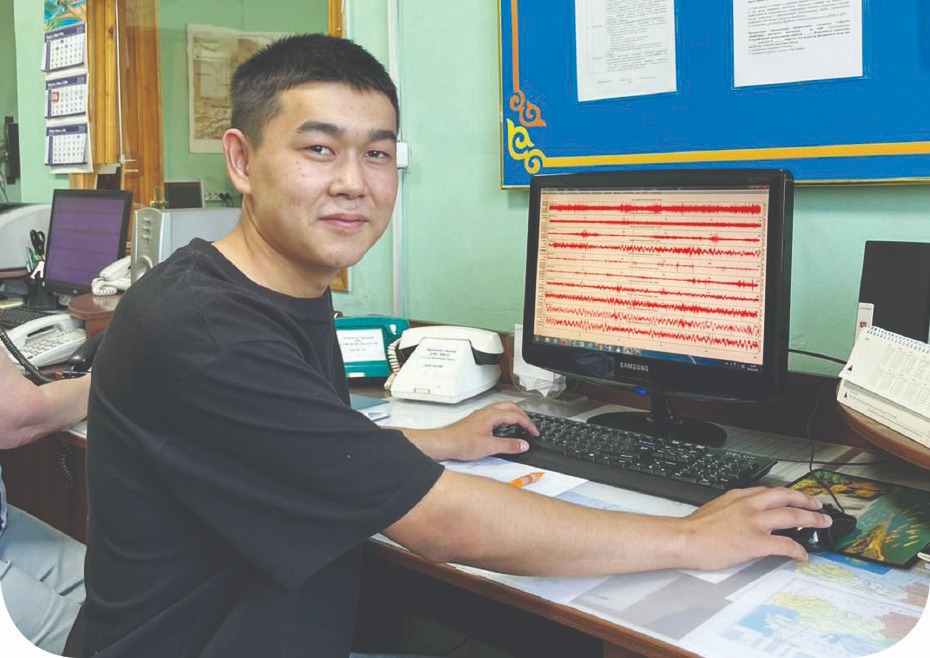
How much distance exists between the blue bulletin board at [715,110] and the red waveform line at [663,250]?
0.80 feet

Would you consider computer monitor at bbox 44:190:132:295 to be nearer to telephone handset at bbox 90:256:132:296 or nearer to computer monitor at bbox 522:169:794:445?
telephone handset at bbox 90:256:132:296

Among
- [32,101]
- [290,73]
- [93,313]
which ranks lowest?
[93,313]

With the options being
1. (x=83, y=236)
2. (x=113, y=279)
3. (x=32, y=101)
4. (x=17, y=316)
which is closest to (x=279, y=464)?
(x=113, y=279)

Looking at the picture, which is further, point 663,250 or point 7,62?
point 7,62

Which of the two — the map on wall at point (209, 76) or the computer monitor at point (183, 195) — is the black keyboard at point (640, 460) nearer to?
the computer monitor at point (183, 195)

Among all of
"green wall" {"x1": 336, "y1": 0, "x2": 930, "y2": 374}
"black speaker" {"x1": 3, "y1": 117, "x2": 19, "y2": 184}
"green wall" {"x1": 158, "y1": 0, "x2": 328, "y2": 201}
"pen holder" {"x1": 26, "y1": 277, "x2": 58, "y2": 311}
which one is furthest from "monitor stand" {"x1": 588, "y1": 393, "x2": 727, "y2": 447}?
"black speaker" {"x1": 3, "y1": 117, "x2": 19, "y2": 184}

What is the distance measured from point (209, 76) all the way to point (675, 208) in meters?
2.67

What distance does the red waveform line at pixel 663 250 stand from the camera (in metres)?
1.32

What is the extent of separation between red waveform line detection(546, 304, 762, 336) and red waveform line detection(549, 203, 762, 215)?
165 millimetres

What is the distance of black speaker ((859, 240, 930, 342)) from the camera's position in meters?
1.24

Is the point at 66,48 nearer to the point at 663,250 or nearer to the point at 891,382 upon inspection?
the point at 663,250

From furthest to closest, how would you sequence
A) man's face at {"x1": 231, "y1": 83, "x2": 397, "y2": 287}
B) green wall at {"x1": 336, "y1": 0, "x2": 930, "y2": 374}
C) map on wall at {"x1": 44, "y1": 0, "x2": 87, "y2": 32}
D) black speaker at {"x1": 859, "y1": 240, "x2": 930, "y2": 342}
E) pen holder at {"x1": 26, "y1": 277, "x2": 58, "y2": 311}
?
map on wall at {"x1": 44, "y1": 0, "x2": 87, "y2": 32} → pen holder at {"x1": 26, "y1": 277, "x2": 58, "y2": 311} → green wall at {"x1": 336, "y1": 0, "x2": 930, "y2": 374} → black speaker at {"x1": 859, "y1": 240, "x2": 930, "y2": 342} → man's face at {"x1": 231, "y1": 83, "x2": 397, "y2": 287}

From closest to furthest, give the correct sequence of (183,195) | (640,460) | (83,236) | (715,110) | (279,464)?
(279,464), (640,460), (715,110), (83,236), (183,195)

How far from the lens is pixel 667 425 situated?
1466 millimetres
